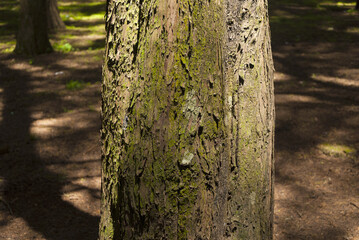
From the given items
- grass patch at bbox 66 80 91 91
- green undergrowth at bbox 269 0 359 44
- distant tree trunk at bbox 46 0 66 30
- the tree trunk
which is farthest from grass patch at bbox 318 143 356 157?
distant tree trunk at bbox 46 0 66 30

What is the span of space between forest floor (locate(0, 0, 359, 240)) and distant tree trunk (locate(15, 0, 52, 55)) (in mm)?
298

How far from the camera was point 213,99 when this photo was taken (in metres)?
1.88

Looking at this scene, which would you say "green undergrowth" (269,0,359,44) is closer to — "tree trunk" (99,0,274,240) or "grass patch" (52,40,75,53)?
"grass patch" (52,40,75,53)

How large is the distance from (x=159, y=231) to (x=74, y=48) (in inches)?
339

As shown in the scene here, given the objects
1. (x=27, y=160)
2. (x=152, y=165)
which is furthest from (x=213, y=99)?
(x=27, y=160)

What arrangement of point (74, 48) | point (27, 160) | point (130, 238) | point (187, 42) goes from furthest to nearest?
point (74, 48)
point (27, 160)
point (130, 238)
point (187, 42)

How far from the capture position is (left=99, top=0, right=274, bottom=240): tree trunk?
1.83 metres

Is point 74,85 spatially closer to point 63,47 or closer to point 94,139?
point 94,139

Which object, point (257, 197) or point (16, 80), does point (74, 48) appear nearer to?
point (16, 80)

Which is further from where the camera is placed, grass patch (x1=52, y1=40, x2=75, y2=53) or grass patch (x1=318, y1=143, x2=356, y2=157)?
grass patch (x1=52, y1=40, x2=75, y2=53)

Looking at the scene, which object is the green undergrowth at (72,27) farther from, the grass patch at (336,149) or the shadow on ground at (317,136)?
the grass patch at (336,149)

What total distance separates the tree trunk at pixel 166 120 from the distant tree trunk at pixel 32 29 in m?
7.53

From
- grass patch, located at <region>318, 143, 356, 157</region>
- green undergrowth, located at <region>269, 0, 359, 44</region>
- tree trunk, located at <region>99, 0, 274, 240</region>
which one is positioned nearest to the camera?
tree trunk, located at <region>99, 0, 274, 240</region>

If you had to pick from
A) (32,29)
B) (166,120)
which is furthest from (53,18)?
(166,120)
